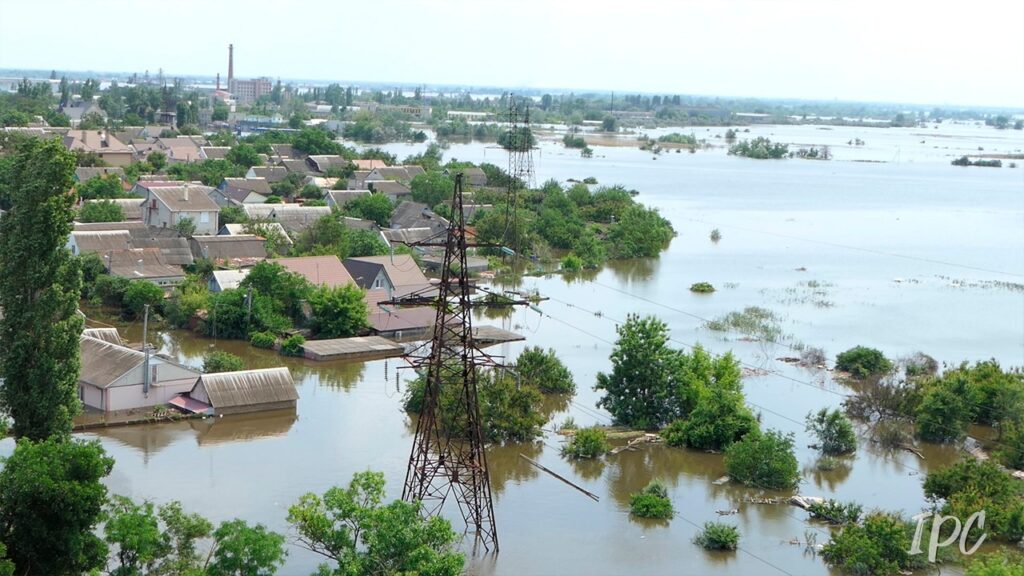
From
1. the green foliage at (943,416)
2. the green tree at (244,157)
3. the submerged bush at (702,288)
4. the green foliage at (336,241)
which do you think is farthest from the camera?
the green tree at (244,157)

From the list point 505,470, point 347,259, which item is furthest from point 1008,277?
point 505,470

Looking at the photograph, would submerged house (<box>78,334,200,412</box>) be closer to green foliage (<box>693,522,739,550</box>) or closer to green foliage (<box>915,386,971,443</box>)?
green foliage (<box>693,522,739,550</box>)

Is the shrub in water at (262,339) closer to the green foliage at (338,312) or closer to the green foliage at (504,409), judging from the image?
the green foliage at (338,312)

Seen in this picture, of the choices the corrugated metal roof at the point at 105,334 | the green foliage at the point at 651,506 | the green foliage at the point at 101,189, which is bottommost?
the green foliage at the point at 651,506

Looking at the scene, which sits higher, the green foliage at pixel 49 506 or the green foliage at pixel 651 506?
the green foliage at pixel 49 506

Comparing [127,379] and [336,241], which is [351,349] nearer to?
[127,379]

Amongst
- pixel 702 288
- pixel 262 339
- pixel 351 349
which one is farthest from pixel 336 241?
pixel 702 288

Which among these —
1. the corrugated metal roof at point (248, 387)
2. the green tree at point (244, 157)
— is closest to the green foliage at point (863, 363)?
the corrugated metal roof at point (248, 387)
